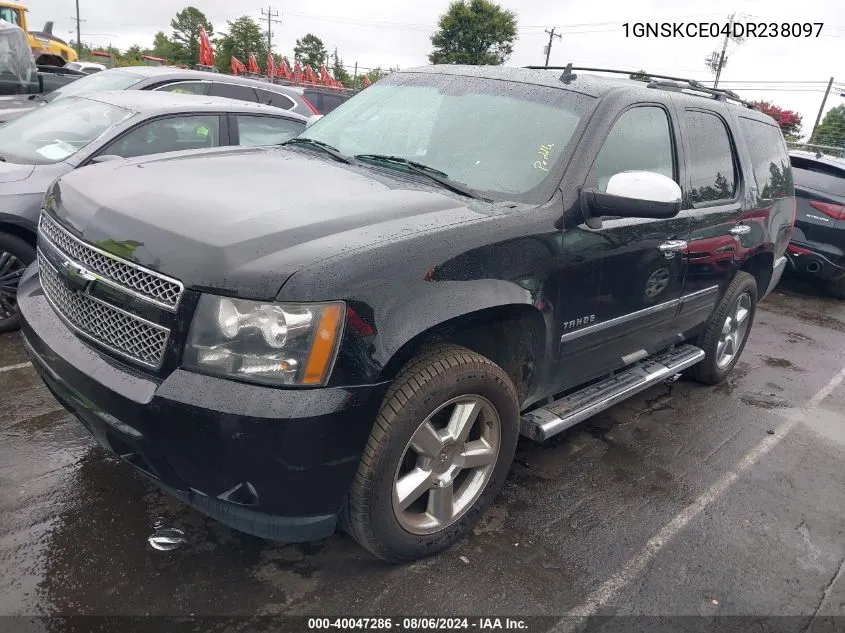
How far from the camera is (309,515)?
218cm

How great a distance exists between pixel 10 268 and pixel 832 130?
48.2 m

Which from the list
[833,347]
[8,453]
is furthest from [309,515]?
[833,347]

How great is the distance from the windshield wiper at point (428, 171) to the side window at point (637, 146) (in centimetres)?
62

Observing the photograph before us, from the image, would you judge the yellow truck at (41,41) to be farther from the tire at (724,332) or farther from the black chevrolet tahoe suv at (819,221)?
the tire at (724,332)

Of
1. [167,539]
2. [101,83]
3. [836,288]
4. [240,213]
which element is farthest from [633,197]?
[836,288]

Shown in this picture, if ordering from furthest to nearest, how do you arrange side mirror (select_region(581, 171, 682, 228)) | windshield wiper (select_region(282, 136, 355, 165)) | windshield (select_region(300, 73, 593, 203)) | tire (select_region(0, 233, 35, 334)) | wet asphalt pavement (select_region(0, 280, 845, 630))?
1. tire (select_region(0, 233, 35, 334))
2. windshield wiper (select_region(282, 136, 355, 165))
3. windshield (select_region(300, 73, 593, 203))
4. side mirror (select_region(581, 171, 682, 228))
5. wet asphalt pavement (select_region(0, 280, 845, 630))

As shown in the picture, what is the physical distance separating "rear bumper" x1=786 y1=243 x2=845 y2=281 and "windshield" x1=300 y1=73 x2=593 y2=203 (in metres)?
5.91

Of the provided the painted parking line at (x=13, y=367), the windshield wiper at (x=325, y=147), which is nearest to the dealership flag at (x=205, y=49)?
the painted parking line at (x=13, y=367)

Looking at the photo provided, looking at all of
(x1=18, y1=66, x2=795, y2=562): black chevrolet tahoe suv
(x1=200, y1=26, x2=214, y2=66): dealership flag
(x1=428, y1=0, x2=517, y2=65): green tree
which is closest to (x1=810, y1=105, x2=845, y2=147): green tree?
(x1=428, y1=0, x2=517, y2=65): green tree

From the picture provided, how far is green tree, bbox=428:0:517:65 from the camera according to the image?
45.5 metres

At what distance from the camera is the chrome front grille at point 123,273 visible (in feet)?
6.75

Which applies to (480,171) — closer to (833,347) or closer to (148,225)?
(148,225)

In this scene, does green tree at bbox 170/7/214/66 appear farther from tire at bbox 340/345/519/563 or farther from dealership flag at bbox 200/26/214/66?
tire at bbox 340/345/519/563

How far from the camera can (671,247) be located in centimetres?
342
